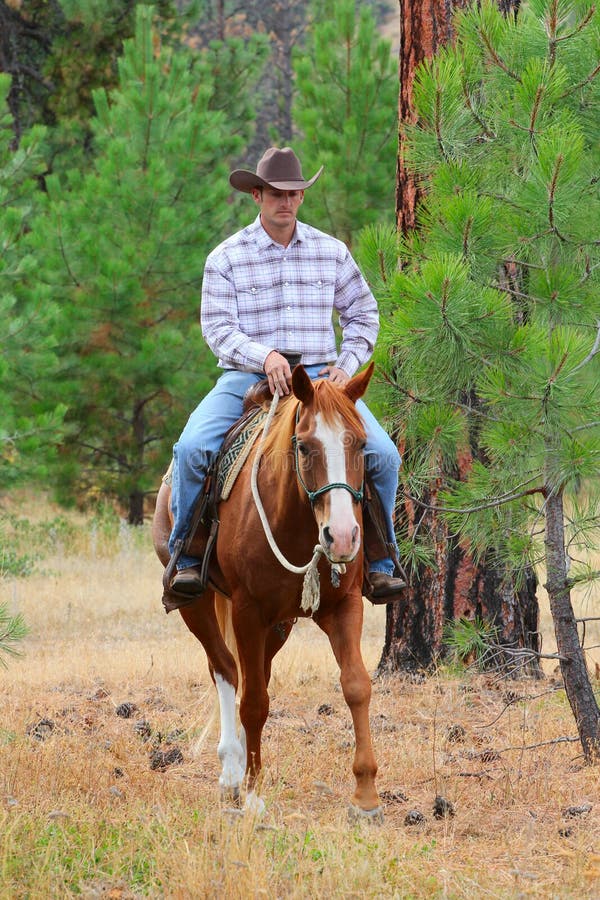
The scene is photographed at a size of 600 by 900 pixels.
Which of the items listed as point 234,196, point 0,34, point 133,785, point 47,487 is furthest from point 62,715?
point 0,34

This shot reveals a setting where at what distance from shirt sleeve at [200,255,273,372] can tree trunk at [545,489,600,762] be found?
1.64 m

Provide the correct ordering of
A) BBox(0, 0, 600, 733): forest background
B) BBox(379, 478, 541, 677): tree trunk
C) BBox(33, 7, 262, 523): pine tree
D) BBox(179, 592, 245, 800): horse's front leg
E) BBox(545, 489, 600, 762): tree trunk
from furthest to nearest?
BBox(33, 7, 262, 523): pine tree
BBox(379, 478, 541, 677): tree trunk
BBox(545, 489, 600, 762): tree trunk
BBox(179, 592, 245, 800): horse's front leg
BBox(0, 0, 600, 733): forest background

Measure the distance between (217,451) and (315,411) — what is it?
1044 millimetres

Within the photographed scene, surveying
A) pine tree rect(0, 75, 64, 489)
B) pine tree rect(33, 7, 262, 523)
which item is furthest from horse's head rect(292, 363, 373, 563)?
pine tree rect(33, 7, 262, 523)

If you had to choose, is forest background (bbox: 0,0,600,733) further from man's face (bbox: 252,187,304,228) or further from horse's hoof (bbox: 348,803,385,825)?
horse's hoof (bbox: 348,803,385,825)

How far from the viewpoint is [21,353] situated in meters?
11.5

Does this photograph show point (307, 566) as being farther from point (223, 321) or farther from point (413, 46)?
point (413, 46)

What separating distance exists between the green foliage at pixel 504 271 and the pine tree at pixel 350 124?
9312 mm

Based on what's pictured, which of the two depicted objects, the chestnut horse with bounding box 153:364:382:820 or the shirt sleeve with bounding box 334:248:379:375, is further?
the shirt sleeve with bounding box 334:248:379:375

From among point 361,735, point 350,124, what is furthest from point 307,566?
point 350,124

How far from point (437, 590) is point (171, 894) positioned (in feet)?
12.7

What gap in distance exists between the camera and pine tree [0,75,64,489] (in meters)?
11.1

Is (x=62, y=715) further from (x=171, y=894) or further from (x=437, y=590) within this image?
(x=171, y=894)

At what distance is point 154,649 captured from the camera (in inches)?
344
